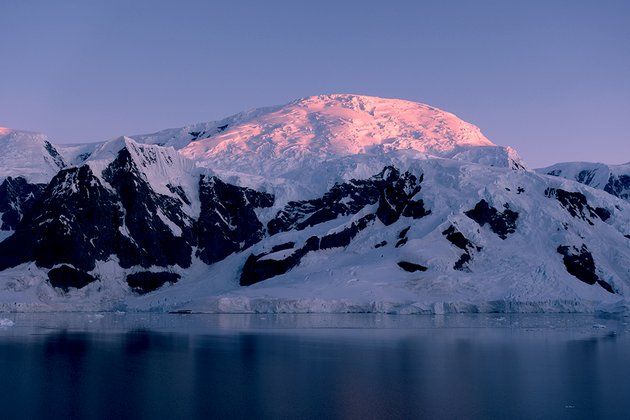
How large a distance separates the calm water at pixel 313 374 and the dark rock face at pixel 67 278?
211 feet

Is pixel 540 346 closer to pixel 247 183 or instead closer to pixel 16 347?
pixel 16 347

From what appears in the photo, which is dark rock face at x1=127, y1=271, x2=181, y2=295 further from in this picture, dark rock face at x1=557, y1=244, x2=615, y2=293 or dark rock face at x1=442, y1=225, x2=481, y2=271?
dark rock face at x1=557, y1=244, x2=615, y2=293

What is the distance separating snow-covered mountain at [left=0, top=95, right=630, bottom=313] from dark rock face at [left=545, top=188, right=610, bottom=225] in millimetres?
247

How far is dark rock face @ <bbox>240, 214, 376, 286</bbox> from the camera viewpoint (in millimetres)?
138375

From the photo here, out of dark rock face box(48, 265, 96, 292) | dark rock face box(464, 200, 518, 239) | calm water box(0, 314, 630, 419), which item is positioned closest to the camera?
calm water box(0, 314, 630, 419)

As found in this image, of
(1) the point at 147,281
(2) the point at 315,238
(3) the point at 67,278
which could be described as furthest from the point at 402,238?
(3) the point at 67,278

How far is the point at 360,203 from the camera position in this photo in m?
162

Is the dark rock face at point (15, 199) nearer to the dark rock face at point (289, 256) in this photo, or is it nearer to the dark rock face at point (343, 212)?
the dark rock face at point (343, 212)

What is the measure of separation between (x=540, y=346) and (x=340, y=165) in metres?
113

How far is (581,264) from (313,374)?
91.2 meters

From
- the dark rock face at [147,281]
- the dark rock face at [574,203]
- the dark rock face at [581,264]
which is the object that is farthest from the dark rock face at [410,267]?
the dark rock face at [147,281]

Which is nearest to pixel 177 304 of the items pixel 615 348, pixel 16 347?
pixel 16 347

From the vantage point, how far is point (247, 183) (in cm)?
17525

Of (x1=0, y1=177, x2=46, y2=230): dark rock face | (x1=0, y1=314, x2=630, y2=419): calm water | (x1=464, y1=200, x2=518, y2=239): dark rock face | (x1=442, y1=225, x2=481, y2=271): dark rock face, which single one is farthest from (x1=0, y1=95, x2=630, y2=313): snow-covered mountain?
(x1=0, y1=314, x2=630, y2=419): calm water
